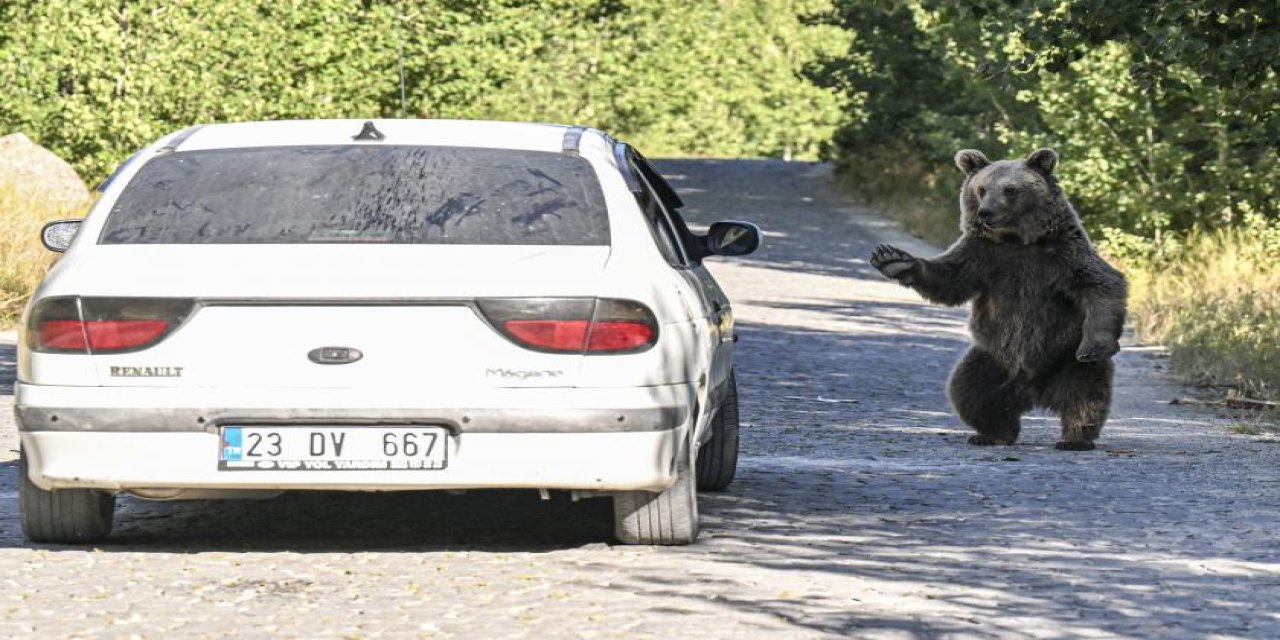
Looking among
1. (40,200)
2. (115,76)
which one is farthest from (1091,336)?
(115,76)

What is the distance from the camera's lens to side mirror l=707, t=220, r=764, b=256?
8781 mm

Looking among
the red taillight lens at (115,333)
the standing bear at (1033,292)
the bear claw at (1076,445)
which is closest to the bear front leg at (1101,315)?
the standing bear at (1033,292)

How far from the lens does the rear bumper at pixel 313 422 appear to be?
6.71m

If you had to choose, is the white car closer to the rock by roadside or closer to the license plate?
the license plate

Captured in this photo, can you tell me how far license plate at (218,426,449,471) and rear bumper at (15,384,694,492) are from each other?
0.02 metres

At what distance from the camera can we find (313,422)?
6750 mm

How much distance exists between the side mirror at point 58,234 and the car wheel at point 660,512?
227cm

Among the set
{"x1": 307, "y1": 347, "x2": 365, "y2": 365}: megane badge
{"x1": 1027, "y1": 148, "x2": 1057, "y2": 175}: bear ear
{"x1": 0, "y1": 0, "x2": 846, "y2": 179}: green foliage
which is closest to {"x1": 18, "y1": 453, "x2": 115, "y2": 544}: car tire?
{"x1": 307, "y1": 347, "x2": 365, "y2": 365}: megane badge

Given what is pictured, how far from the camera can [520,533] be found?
7.77 m

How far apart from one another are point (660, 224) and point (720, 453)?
117cm

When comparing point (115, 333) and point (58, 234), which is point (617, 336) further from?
point (58, 234)

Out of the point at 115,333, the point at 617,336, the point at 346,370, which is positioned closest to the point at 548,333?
the point at 617,336

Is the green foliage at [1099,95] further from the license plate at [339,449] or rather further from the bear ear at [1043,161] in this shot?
the license plate at [339,449]

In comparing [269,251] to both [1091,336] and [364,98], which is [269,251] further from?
[364,98]
